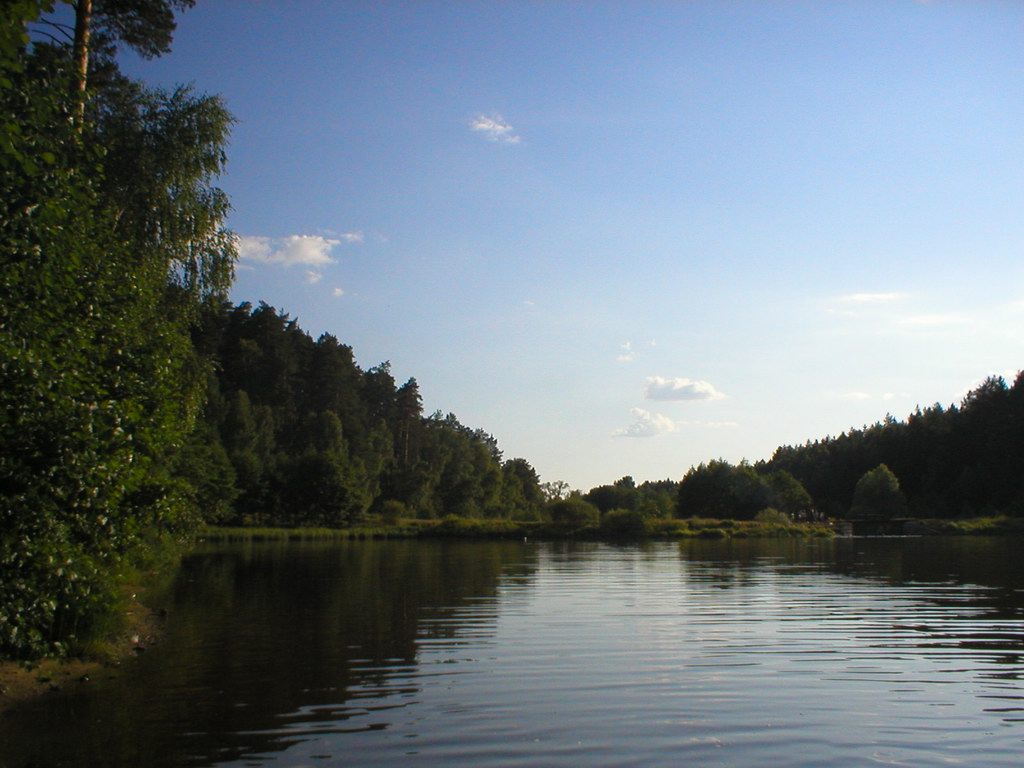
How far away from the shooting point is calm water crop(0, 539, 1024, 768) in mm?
9000

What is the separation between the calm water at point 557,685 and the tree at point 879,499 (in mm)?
98478

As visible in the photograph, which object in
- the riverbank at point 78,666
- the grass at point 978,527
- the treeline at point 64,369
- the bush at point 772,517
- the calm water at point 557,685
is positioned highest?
the treeline at point 64,369

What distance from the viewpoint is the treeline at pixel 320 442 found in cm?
8162

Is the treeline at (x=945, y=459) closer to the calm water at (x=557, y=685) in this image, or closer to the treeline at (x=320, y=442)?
the treeline at (x=320, y=442)

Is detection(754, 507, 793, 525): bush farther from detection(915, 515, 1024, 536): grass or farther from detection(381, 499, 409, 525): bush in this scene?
detection(381, 499, 409, 525): bush

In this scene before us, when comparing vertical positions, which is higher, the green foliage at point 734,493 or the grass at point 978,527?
the green foliage at point 734,493

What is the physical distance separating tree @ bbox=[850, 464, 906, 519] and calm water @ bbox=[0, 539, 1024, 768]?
323 feet

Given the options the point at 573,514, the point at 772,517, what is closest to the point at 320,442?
the point at 573,514

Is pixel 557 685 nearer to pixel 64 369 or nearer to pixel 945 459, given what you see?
pixel 64 369

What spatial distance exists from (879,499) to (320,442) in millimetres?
72990

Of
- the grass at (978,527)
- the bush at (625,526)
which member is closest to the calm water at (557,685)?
the bush at (625,526)

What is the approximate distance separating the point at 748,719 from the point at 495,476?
4563 inches

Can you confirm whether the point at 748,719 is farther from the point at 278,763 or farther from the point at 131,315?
the point at 131,315

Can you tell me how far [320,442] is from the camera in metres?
99.2
